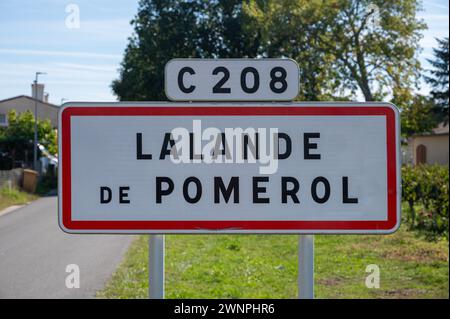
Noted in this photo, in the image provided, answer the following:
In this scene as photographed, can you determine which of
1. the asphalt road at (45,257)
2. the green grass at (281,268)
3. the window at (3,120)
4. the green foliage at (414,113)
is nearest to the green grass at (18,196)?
the asphalt road at (45,257)

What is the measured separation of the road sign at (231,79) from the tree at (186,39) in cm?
1005

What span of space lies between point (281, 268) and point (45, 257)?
414 centimetres

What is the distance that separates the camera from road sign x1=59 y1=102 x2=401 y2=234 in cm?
230

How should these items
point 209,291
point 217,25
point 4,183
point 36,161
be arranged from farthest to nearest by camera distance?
1. point 217,25
2. point 36,161
3. point 209,291
4. point 4,183

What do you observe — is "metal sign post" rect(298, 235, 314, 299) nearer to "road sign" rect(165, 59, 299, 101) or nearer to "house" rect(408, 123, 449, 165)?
"road sign" rect(165, 59, 299, 101)

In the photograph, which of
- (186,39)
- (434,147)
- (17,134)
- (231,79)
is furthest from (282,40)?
(434,147)

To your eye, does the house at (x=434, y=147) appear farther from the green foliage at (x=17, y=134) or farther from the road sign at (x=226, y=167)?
the road sign at (x=226, y=167)

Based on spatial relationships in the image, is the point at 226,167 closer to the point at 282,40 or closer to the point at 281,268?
the point at 281,268

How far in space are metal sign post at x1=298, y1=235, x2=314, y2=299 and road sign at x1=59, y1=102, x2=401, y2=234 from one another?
7 cm

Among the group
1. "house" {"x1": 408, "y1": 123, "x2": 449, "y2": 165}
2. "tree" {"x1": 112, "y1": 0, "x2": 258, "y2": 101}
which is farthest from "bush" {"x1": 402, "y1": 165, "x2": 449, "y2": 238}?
"house" {"x1": 408, "y1": 123, "x2": 449, "y2": 165}

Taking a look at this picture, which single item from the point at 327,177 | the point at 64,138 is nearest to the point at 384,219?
the point at 327,177
